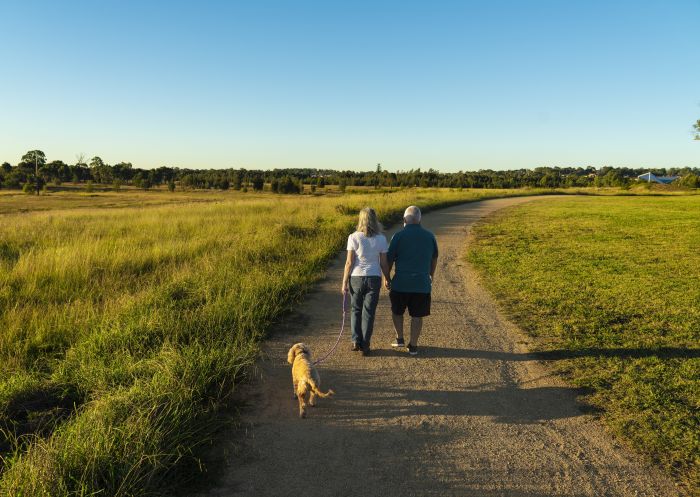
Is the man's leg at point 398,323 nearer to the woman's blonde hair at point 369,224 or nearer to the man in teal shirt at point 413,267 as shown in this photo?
the man in teal shirt at point 413,267

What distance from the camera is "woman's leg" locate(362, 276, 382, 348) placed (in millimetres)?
5078

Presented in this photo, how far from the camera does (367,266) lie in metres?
5.06

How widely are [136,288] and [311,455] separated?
5317 mm

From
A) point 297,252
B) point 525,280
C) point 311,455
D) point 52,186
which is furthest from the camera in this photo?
point 52,186

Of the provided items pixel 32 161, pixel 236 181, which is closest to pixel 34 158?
pixel 32 161

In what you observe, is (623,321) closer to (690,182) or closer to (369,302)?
(369,302)

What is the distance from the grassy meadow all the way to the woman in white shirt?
4.47 feet

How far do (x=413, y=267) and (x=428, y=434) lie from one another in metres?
2.07

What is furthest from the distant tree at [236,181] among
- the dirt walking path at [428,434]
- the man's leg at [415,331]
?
the dirt walking path at [428,434]

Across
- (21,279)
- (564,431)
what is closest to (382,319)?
(564,431)

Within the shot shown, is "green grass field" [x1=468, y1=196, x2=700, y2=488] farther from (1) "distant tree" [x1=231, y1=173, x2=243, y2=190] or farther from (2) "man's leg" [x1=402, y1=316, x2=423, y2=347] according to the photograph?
(1) "distant tree" [x1=231, y1=173, x2=243, y2=190]

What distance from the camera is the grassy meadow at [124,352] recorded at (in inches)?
106

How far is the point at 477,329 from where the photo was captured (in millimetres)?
6227

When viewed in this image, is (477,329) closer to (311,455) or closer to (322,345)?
(322,345)
